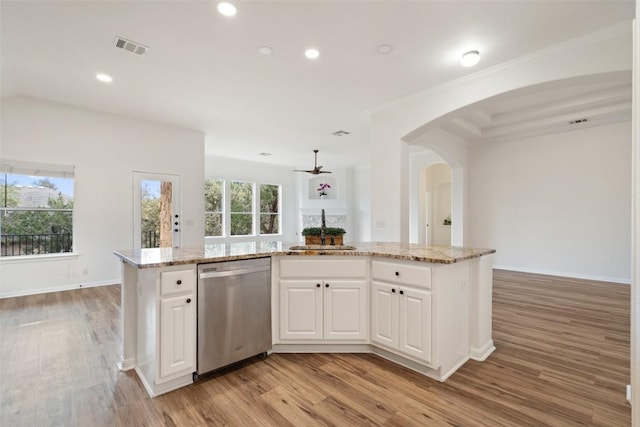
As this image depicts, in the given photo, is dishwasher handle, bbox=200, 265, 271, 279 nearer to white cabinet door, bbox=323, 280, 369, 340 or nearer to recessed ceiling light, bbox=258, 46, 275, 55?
white cabinet door, bbox=323, 280, 369, 340

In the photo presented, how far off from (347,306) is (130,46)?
10.9 ft

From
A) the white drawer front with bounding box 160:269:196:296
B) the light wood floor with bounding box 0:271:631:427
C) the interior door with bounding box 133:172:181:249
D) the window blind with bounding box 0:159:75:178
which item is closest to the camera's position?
the light wood floor with bounding box 0:271:631:427

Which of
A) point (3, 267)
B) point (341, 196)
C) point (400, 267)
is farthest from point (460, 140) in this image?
point (3, 267)

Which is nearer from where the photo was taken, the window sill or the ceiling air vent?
the ceiling air vent

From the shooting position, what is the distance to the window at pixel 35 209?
4.34 m

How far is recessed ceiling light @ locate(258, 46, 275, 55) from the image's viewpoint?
9.66 feet

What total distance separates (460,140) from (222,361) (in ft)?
20.8

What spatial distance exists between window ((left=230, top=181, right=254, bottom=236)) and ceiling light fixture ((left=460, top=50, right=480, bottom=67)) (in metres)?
7.10

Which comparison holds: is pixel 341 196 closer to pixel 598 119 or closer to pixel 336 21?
pixel 598 119

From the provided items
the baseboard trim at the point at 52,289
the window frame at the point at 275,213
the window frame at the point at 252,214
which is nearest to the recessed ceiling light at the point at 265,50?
the baseboard trim at the point at 52,289

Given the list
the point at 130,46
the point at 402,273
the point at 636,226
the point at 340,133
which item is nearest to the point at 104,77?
the point at 130,46

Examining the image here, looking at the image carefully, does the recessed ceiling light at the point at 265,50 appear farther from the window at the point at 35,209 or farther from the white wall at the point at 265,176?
the white wall at the point at 265,176

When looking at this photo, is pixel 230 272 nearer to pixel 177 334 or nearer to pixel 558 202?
Answer: pixel 177 334

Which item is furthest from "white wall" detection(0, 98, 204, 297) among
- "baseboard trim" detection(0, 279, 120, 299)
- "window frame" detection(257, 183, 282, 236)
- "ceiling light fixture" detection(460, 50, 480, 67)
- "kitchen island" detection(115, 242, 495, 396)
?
"ceiling light fixture" detection(460, 50, 480, 67)
